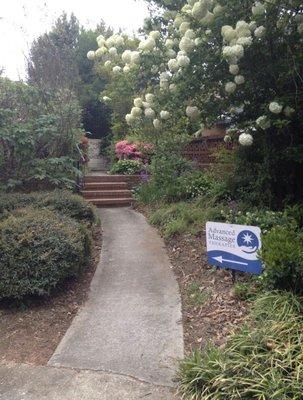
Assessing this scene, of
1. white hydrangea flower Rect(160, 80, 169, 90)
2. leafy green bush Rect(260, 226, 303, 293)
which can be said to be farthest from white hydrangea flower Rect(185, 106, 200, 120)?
leafy green bush Rect(260, 226, 303, 293)

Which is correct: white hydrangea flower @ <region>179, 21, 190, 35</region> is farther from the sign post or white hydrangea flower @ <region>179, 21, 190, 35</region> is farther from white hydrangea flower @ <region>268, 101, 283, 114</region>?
the sign post

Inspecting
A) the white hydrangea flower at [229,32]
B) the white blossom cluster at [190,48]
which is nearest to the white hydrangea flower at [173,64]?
the white blossom cluster at [190,48]

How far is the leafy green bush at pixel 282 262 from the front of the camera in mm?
3881

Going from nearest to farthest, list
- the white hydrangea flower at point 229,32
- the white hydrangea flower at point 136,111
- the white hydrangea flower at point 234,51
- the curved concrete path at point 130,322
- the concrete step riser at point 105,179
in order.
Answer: the curved concrete path at point 130,322, the white hydrangea flower at point 234,51, the white hydrangea flower at point 229,32, the white hydrangea flower at point 136,111, the concrete step riser at point 105,179

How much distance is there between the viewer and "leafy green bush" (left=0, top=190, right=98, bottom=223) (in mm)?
6535

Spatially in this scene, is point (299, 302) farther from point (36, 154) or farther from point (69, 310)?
point (36, 154)

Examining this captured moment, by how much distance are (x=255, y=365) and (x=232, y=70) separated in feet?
10.9

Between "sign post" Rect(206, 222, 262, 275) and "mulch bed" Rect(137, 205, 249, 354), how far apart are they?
12.0 inches

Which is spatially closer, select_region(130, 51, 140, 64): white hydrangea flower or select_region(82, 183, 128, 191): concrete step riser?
select_region(130, 51, 140, 64): white hydrangea flower

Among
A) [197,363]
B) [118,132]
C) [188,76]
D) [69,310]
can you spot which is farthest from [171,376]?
[118,132]

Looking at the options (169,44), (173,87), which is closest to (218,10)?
(169,44)

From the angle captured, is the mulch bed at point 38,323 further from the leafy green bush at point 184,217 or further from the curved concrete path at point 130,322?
the leafy green bush at point 184,217

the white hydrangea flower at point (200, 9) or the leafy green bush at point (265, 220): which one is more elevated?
the white hydrangea flower at point (200, 9)

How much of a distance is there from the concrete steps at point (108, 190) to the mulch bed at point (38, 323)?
5020 mm
